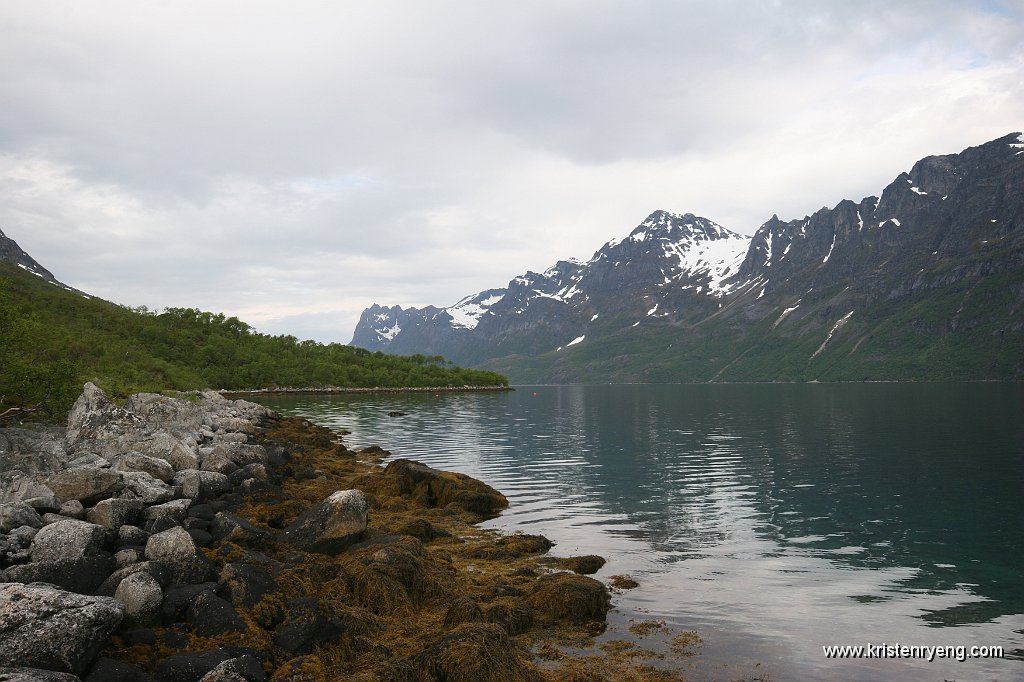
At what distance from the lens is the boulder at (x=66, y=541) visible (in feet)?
48.6

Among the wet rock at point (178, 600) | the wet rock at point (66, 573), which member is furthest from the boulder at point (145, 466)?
the wet rock at point (178, 600)

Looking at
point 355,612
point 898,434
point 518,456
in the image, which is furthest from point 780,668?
point 898,434

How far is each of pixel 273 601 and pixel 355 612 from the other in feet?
6.91

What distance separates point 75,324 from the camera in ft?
490

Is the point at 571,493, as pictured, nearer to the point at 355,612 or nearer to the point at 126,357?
the point at 355,612

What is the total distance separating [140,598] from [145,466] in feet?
47.6

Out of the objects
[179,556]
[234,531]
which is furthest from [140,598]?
[234,531]

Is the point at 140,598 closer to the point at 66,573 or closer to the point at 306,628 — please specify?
the point at 66,573

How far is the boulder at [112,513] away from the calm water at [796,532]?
15225mm

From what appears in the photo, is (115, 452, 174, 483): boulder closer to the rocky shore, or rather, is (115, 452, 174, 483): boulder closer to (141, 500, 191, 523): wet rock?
the rocky shore

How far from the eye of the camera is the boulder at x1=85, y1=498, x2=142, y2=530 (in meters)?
18.1

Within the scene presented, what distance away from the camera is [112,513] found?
18.4m

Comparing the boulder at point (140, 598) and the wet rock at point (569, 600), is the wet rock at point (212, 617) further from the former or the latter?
the wet rock at point (569, 600)

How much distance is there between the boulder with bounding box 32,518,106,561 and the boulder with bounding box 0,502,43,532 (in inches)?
72.0
